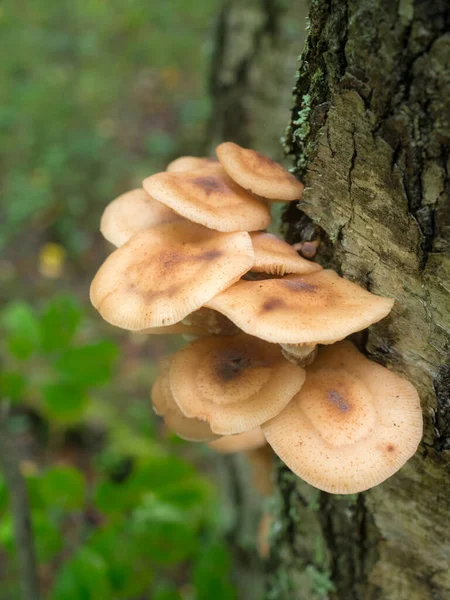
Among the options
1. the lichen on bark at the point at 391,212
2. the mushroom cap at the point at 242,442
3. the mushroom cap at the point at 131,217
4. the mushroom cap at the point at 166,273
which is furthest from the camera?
the mushroom cap at the point at 242,442

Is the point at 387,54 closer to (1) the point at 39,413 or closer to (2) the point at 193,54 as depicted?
(1) the point at 39,413

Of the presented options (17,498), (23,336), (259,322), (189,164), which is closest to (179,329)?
(259,322)

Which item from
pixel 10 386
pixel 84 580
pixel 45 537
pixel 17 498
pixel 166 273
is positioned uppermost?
pixel 166 273

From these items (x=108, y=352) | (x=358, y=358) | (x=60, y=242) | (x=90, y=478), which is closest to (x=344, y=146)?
(x=358, y=358)

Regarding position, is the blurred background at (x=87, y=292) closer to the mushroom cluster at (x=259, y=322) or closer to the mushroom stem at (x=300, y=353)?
the mushroom cluster at (x=259, y=322)

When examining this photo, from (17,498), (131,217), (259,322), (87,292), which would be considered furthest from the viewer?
(87,292)

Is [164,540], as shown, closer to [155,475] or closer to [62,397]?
[155,475]

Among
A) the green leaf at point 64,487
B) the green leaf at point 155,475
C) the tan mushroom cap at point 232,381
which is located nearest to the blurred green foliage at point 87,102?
the green leaf at point 155,475
